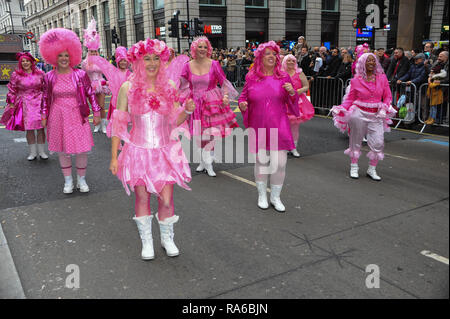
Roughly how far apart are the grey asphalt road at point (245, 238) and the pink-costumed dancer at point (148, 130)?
552mm

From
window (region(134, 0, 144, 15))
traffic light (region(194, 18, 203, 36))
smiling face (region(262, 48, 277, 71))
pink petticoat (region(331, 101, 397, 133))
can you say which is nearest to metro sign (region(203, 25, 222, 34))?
traffic light (region(194, 18, 203, 36))

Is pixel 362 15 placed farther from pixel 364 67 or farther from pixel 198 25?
pixel 198 25

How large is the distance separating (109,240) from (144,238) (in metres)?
0.63

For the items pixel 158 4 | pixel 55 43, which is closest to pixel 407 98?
pixel 55 43

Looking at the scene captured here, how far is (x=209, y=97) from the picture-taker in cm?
641

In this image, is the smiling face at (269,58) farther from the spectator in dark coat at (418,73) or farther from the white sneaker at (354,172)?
the spectator in dark coat at (418,73)

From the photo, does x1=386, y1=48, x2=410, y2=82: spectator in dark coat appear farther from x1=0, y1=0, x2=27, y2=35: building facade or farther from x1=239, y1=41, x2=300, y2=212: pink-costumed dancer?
x1=0, y1=0, x2=27, y2=35: building facade

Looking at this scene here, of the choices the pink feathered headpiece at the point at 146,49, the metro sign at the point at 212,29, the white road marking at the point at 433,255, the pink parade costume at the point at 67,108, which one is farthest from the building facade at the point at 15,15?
the white road marking at the point at 433,255

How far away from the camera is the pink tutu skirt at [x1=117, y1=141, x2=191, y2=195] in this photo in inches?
142

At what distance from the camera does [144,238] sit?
3.83m

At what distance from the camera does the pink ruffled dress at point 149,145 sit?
361cm

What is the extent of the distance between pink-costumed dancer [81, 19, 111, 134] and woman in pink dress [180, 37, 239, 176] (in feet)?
6.63
